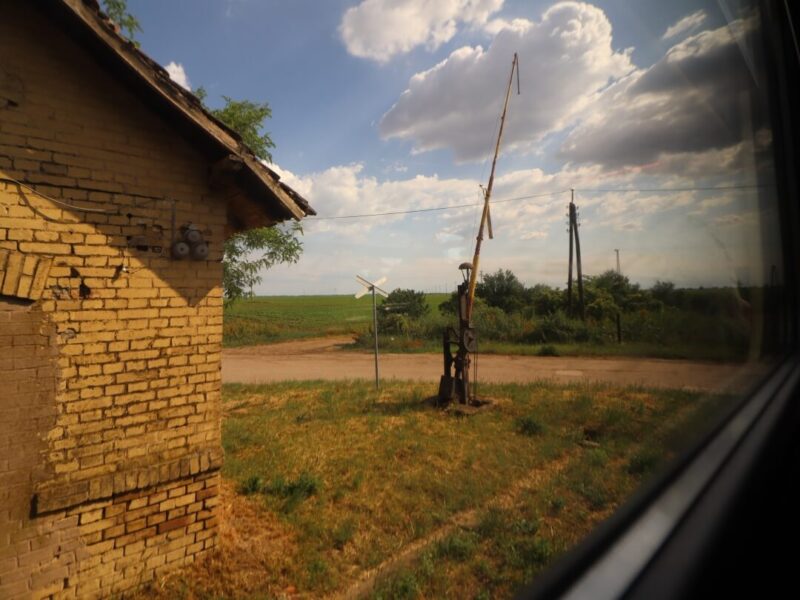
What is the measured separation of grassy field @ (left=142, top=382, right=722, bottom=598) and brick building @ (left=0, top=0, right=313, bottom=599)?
716 mm

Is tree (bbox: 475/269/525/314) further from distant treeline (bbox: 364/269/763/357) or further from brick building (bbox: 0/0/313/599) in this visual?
brick building (bbox: 0/0/313/599)

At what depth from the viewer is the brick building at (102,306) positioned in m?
2.70

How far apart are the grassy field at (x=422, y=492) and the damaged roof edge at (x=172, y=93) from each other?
3.29 m

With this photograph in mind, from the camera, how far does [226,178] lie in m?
3.71

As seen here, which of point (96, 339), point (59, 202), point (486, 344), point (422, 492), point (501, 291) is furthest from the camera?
point (501, 291)

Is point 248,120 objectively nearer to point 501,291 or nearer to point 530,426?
point 530,426

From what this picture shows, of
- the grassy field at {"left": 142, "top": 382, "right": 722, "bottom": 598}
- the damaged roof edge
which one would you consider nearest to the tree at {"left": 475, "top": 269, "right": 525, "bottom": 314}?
the grassy field at {"left": 142, "top": 382, "right": 722, "bottom": 598}

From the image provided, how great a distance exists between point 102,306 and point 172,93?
6.15 feet

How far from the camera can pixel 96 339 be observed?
299cm

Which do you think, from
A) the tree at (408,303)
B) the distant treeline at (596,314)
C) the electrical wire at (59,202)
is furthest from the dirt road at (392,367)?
the electrical wire at (59,202)

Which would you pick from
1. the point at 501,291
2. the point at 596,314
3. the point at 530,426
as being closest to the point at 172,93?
the point at 530,426

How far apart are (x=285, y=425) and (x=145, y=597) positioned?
433 centimetres

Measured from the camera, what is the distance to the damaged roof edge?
288 centimetres

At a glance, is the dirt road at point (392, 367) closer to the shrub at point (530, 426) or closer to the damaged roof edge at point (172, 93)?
the shrub at point (530, 426)
